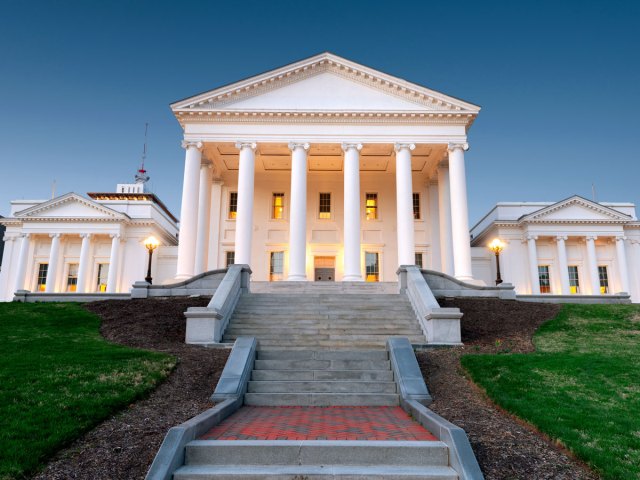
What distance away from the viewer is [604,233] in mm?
40812

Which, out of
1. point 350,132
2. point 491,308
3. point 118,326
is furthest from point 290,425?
point 350,132

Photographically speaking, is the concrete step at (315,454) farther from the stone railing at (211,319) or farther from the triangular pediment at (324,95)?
the triangular pediment at (324,95)

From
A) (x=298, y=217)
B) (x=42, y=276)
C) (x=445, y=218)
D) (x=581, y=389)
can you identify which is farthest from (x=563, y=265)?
(x=42, y=276)

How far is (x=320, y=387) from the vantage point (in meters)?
9.98

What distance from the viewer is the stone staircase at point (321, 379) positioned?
9508 millimetres

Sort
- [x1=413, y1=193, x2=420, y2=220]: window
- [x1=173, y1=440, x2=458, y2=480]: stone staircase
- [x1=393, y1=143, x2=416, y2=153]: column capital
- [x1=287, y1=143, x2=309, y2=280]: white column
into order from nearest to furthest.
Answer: [x1=173, y1=440, x2=458, y2=480]: stone staircase
[x1=287, y1=143, x2=309, y2=280]: white column
[x1=393, y1=143, x2=416, y2=153]: column capital
[x1=413, y1=193, x2=420, y2=220]: window

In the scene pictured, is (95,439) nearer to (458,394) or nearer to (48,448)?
(48,448)

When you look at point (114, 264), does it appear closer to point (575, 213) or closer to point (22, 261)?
point (22, 261)

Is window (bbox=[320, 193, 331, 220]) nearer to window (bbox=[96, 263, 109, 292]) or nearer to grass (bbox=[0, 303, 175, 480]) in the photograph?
window (bbox=[96, 263, 109, 292])

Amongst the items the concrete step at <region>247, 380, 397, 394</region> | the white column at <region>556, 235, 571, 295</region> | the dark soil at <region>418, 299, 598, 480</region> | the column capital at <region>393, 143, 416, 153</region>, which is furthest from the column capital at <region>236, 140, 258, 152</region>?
the white column at <region>556, 235, 571, 295</region>

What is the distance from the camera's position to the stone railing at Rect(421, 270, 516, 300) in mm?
21547

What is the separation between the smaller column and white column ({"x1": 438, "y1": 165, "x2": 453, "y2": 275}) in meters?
28.0

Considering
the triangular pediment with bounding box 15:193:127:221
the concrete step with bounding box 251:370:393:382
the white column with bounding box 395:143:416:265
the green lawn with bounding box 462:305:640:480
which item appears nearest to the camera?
the green lawn with bounding box 462:305:640:480

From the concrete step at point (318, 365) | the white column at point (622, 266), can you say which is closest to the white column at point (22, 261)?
the concrete step at point (318, 365)
